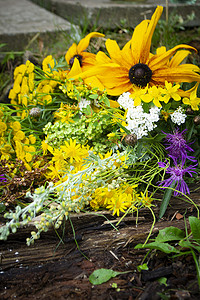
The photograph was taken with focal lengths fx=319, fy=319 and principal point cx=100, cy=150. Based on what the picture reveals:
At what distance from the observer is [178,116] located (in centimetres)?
159

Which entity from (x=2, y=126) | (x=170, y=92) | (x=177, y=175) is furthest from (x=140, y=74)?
(x=2, y=126)

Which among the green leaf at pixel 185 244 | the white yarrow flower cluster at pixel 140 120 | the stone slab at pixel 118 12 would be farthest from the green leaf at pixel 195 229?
the stone slab at pixel 118 12

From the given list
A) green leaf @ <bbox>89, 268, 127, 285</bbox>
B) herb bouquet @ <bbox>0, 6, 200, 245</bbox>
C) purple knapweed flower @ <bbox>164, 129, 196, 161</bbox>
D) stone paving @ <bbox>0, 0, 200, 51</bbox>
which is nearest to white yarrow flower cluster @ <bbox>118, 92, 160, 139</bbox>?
herb bouquet @ <bbox>0, 6, 200, 245</bbox>

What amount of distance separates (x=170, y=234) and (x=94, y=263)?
33cm

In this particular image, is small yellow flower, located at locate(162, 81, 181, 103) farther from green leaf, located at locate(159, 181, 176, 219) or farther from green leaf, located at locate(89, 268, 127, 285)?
green leaf, located at locate(89, 268, 127, 285)

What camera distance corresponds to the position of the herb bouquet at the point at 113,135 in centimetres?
151

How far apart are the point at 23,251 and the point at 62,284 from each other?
252mm

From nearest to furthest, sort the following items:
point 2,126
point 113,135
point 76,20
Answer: point 113,135 → point 2,126 → point 76,20

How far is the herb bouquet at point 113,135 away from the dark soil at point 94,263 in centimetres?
8

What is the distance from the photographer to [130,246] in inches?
53.2

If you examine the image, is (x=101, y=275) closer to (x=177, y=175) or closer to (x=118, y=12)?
(x=177, y=175)

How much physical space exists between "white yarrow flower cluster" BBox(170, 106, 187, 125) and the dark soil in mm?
409

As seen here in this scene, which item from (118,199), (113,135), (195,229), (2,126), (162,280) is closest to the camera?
(162,280)

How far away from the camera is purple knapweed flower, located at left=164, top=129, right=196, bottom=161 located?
5.12ft
